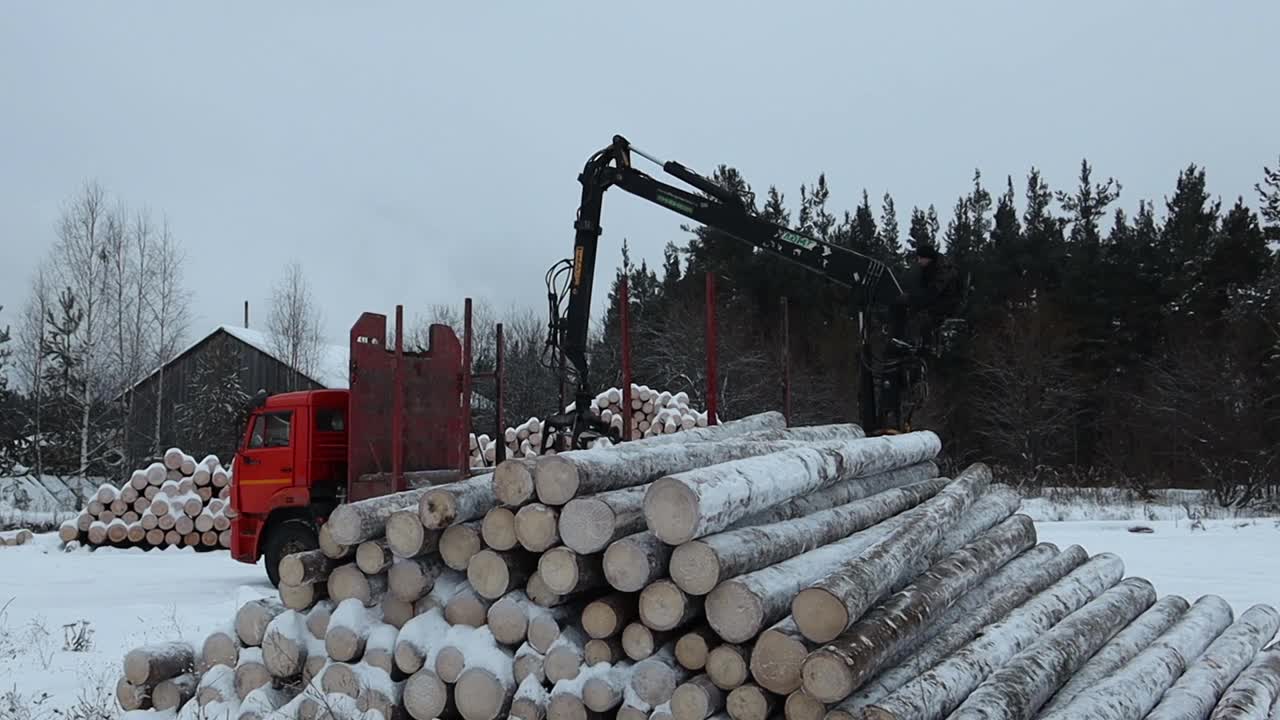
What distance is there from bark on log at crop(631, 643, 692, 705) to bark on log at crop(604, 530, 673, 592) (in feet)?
1.17

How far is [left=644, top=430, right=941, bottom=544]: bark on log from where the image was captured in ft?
15.7

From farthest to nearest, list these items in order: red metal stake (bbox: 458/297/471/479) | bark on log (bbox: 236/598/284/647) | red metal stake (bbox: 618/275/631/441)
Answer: red metal stake (bbox: 618/275/631/441) → red metal stake (bbox: 458/297/471/479) → bark on log (bbox: 236/598/284/647)

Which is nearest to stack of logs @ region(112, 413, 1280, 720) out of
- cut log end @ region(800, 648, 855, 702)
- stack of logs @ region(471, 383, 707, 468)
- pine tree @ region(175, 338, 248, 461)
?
cut log end @ region(800, 648, 855, 702)

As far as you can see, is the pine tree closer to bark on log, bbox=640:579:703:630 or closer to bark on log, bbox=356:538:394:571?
Result: bark on log, bbox=356:538:394:571

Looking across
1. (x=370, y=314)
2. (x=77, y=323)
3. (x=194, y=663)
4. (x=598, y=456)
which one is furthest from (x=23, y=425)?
(x=598, y=456)

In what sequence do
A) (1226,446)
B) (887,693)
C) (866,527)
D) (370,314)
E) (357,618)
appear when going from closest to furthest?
(887,693)
(357,618)
(866,527)
(370,314)
(1226,446)

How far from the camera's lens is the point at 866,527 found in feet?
21.3

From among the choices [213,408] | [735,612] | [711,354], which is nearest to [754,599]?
[735,612]

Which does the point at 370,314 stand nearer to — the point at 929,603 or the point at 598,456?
the point at 598,456

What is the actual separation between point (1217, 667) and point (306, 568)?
5309 millimetres

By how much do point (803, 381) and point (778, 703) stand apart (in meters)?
30.6

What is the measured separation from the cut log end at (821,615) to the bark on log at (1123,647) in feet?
3.93

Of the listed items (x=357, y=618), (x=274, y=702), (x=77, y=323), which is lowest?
(x=274, y=702)

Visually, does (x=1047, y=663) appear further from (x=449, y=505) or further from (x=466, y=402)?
(x=466, y=402)
